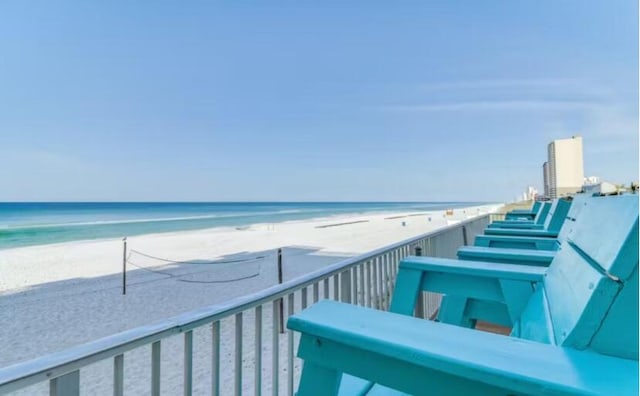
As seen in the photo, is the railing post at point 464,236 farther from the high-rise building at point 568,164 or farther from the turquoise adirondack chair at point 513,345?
the high-rise building at point 568,164

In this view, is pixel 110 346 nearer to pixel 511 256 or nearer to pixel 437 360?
pixel 437 360

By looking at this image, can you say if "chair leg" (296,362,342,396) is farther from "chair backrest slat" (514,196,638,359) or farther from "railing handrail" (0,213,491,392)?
"chair backrest slat" (514,196,638,359)

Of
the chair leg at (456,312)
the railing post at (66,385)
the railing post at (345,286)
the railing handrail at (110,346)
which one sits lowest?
the chair leg at (456,312)

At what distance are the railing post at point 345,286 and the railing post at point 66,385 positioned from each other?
4.32ft

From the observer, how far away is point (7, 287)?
6953mm

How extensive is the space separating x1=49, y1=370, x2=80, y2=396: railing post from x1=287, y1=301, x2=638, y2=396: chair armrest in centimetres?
46

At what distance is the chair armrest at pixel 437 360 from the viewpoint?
21.9 inches

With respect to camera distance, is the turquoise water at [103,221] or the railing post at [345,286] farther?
the turquoise water at [103,221]

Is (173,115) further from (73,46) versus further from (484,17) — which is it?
(484,17)

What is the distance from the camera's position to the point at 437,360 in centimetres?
63

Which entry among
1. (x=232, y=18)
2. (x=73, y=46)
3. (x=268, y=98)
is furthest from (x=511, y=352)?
(x=268, y=98)

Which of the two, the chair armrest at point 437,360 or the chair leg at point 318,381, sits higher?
the chair armrest at point 437,360

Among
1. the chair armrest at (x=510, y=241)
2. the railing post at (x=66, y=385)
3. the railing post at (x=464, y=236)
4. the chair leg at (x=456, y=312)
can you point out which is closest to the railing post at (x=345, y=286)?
the chair leg at (x=456, y=312)

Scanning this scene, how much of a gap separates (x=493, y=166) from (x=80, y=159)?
131ft
